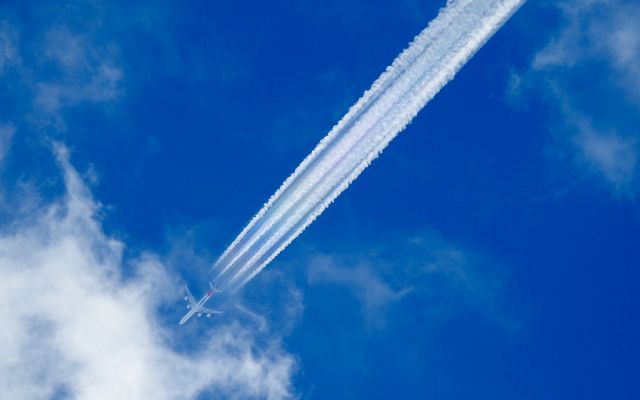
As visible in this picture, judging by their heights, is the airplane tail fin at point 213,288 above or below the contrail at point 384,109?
below

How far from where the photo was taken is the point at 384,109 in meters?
35.2

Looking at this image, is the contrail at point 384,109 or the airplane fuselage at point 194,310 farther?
the airplane fuselage at point 194,310

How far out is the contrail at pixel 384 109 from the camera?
109ft

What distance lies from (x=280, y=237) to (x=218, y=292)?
12.0 metres

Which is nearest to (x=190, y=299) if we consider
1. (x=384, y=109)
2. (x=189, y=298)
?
(x=189, y=298)

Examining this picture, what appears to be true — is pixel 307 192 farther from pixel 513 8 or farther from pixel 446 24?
pixel 513 8

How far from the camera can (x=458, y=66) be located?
3369 cm

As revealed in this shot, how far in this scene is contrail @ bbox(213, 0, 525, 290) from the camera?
1314 inches

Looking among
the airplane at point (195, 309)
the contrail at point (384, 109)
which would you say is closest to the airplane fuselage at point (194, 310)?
the airplane at point (195, 309)

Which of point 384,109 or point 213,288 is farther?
point 213,288

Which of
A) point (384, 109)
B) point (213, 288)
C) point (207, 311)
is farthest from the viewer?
point (207, 311)

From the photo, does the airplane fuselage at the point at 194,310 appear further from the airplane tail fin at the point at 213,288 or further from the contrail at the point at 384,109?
the contrail at the point at 384,109

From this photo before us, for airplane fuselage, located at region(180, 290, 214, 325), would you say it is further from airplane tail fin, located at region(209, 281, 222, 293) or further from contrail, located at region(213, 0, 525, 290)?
contrail, located at region(213, 0, 525, 290)

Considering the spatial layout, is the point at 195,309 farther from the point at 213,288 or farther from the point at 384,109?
the point at 384,109
